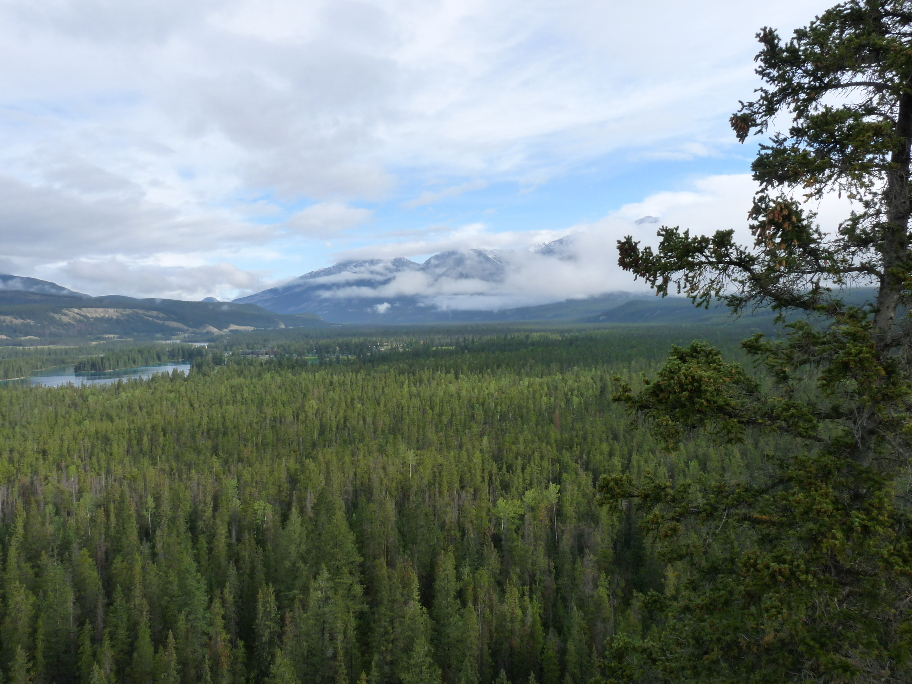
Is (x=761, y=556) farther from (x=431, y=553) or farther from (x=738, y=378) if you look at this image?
(x=431, y=553)

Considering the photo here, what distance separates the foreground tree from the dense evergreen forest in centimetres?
172

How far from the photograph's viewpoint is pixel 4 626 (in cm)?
4897

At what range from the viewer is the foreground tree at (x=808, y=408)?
10344 mm

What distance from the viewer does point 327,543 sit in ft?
208

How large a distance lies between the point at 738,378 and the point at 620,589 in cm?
5979

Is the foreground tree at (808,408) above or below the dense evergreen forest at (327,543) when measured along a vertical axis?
above

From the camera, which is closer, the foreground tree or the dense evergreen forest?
the foreground tree

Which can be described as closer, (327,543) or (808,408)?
(808,408)

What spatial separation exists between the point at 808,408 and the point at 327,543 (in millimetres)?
61371

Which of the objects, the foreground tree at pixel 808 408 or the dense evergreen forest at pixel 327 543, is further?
the dense evergreen forest at pixel 327 543

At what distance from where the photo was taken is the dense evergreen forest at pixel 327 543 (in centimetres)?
4912

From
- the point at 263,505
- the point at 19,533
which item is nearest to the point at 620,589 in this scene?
the point at 263,505

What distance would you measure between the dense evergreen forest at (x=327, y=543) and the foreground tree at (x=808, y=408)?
172cm

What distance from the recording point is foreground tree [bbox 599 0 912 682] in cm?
1034
